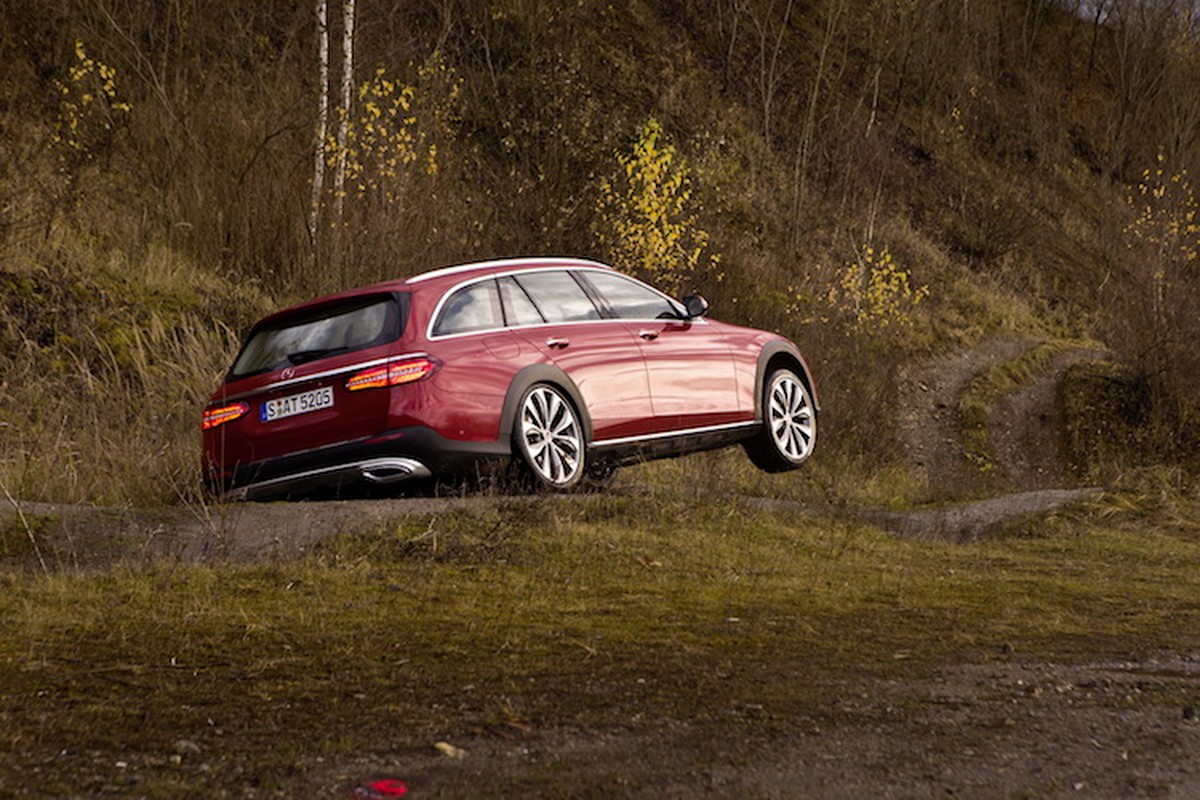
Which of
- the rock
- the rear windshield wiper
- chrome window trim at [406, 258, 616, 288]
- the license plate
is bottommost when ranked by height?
the rock

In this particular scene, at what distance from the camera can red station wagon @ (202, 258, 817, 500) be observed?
955cm

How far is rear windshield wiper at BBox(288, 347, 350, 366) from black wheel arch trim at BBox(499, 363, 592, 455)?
1.08 meters

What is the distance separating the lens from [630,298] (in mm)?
11602

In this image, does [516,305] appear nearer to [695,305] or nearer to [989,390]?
[695,305]

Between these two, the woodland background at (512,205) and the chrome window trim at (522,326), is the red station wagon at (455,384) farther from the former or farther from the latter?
the woodland background at (512,205)

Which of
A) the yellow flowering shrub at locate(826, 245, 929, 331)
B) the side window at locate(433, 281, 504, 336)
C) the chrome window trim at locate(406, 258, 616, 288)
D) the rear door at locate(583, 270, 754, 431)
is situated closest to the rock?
the side window at locate(433, 281, 504, 336)

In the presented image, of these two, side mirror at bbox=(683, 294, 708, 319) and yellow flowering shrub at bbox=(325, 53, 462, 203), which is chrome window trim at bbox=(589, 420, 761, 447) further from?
yellow flowering shrub at bbox=(325, 53, 462, 203)

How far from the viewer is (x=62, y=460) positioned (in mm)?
11891

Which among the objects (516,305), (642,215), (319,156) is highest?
(319,156)

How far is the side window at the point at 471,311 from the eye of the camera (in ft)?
32.4

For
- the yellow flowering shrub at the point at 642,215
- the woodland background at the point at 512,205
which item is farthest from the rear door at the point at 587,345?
the yellow flowering shrub at the point at 642,215

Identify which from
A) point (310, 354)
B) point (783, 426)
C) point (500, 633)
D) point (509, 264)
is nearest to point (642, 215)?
point (783, 426)

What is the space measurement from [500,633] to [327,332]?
3.97m

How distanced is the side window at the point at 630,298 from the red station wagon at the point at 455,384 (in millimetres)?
11
